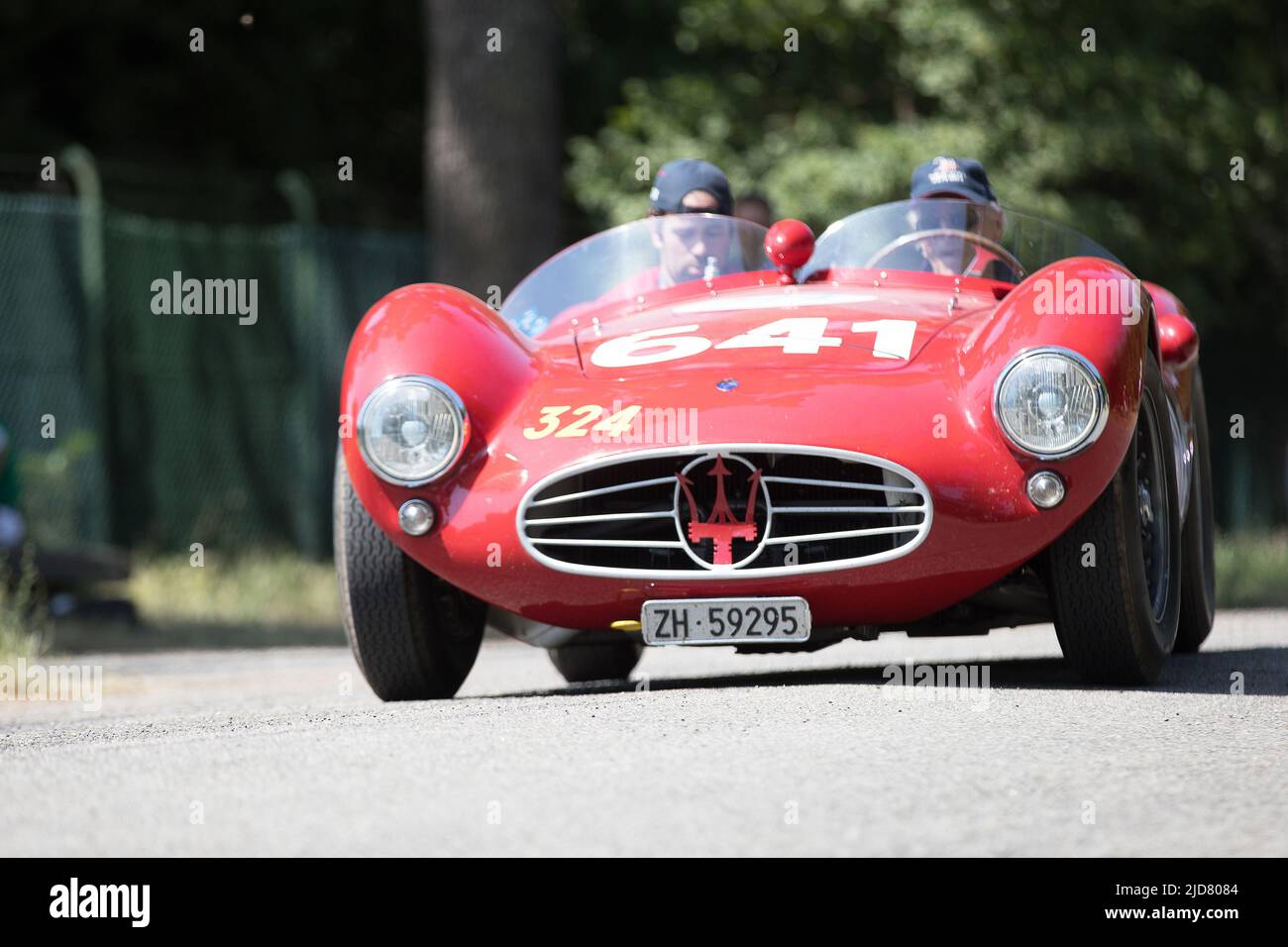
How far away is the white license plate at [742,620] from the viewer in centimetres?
519

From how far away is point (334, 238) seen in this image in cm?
1581

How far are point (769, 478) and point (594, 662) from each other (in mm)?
2447

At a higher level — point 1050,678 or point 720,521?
point 720,521

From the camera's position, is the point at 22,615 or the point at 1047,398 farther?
the point at 22,615

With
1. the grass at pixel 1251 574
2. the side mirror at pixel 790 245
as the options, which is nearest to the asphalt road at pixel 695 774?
the side mirror at pixel 790 245

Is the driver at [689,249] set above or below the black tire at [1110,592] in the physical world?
above

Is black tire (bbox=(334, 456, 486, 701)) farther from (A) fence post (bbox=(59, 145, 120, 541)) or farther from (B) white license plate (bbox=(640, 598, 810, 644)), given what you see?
(A) fence post (bbox=(59, 145, 120, 541))

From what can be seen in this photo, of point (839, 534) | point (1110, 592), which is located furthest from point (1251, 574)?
point (839, 534)

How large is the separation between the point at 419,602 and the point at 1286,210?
44.4 ft

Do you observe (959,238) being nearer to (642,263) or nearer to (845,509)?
(642,263)

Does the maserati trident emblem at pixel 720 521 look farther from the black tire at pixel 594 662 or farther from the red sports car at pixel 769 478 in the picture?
the black tire at pixel 594 662

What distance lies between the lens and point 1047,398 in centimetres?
516

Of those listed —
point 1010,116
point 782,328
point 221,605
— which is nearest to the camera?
point 782,328

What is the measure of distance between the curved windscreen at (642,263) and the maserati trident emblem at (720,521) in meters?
1.58
